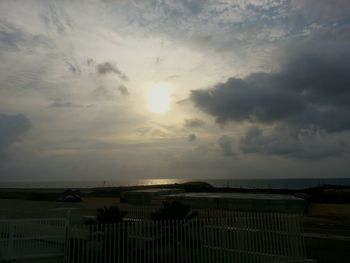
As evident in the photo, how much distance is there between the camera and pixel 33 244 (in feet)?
49.8

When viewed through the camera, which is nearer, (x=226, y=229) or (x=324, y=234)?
(x=226, y=229)

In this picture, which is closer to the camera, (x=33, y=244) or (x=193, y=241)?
(x=193, y=241)

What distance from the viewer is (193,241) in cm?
1408

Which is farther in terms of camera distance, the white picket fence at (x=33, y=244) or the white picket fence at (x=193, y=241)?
the white picket fence at (x=33, y=244)

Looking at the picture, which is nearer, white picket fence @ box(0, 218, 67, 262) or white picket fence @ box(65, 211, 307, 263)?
white picket fence @ box(65, 211, 307, 263)

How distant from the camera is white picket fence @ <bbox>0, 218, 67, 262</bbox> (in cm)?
1441

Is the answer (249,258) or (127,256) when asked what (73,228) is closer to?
(127,256)

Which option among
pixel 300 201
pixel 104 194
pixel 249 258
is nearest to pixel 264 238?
pixel 249 258

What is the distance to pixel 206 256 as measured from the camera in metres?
14.1

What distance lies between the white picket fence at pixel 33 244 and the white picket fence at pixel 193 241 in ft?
2.60

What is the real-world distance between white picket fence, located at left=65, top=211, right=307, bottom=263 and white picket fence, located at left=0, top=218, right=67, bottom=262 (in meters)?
0.79

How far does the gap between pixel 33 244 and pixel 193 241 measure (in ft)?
18.0

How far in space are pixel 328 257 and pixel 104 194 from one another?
5091 centimetres

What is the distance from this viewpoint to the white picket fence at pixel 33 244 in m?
14.4
